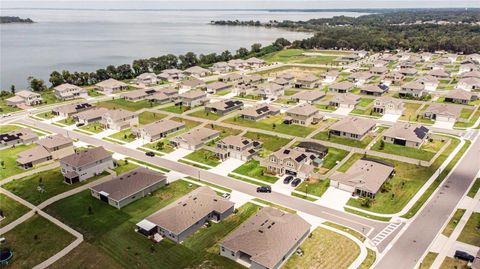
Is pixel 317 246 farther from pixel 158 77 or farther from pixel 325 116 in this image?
pixel 158 77

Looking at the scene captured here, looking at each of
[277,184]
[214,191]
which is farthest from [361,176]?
[214,191]

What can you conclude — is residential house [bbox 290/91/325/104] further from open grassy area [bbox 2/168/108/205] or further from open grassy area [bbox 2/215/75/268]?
open grassy area [bbox 2/215/75/268]

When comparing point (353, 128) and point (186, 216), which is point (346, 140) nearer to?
point (353, 128)

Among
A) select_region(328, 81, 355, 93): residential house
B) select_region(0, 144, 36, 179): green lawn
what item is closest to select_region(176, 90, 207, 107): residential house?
select_region(0, 144, 36, 179): green lawn

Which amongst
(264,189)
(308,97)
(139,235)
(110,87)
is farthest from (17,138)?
(308,97)

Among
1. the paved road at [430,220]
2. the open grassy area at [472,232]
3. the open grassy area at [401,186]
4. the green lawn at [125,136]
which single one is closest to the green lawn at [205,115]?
the green lawn at [125,136]
